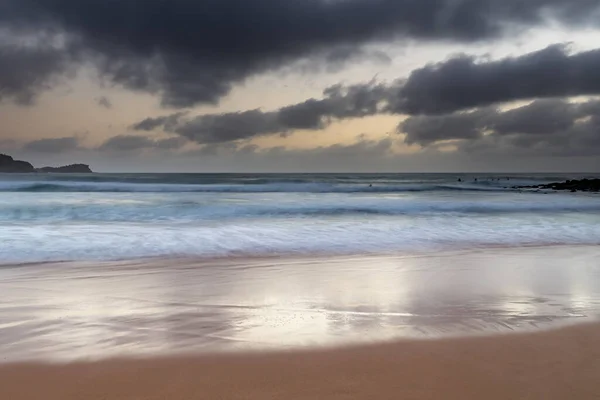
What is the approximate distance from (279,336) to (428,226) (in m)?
10.5

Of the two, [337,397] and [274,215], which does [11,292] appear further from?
[274,215]

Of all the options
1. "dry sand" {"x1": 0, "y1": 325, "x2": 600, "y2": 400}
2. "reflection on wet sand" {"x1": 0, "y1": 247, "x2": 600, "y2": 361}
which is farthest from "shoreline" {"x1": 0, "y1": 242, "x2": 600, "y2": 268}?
"dry sand" {"x1": 0, "y1": 325, "x2": 600, "y2": 400}

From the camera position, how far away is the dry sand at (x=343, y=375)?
9.21 ft

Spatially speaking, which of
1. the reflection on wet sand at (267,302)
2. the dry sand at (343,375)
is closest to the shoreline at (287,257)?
the reflection on wet sand at (267,302)

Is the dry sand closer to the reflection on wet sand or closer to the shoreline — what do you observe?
the reflection on wet sand

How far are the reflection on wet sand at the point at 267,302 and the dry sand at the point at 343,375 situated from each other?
0.27m

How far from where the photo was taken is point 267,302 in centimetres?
490

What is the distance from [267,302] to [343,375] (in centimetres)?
192

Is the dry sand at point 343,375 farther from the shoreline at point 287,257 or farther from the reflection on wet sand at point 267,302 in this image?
the shoreline at point 287,257

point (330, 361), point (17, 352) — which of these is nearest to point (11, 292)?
point (17, 352)

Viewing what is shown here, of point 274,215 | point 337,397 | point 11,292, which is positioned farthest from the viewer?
point 274,215

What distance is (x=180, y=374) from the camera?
10.1 feet

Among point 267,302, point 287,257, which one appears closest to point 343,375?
point 267,302

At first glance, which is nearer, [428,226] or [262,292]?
[262,292]
